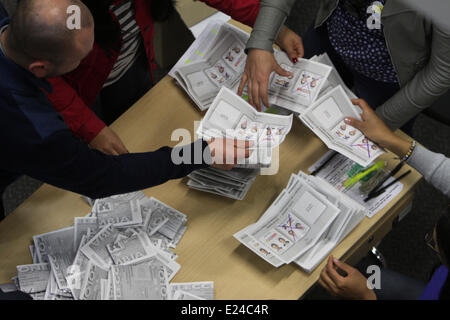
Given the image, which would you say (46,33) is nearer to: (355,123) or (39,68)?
(39,68)

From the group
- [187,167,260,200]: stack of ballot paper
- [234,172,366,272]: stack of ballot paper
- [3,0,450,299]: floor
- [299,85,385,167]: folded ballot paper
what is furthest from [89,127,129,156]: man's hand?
[3,0,450,299]: floor

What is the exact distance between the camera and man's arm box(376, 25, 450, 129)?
140 cm

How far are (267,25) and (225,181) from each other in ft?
1.96

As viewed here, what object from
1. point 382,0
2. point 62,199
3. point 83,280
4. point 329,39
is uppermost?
point 382,0

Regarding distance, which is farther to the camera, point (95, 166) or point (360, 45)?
point (360, 45)

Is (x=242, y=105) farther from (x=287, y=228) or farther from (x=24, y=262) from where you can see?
(x=24, y=262)

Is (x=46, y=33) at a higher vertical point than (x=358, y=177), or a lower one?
higher

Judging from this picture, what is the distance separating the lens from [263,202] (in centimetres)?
155

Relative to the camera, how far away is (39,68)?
1078 millimetres

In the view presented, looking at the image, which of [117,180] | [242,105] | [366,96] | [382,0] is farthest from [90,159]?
[366,96]

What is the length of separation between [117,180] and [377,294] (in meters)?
1.05

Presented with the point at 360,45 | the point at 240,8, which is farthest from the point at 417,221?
the point at 240,8

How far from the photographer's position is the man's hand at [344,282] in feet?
4.56

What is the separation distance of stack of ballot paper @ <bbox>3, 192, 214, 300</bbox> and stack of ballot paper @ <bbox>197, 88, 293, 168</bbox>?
329 millimetres
